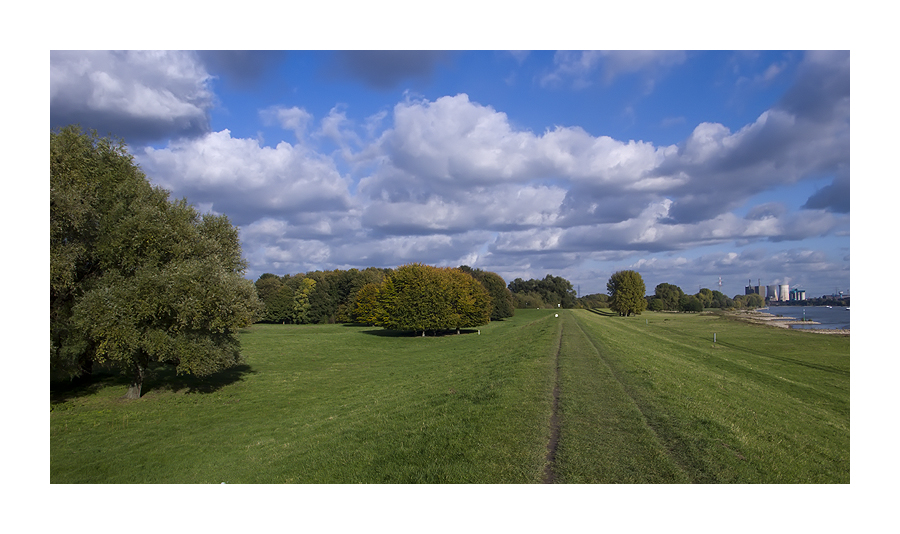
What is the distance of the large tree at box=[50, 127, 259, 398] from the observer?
1970 cm

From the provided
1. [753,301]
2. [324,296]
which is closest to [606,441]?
[324,296]

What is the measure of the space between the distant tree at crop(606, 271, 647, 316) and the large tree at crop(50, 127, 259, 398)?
117 m

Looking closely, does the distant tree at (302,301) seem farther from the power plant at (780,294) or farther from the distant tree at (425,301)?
the power plant at (780,294)

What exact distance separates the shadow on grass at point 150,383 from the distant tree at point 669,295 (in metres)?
169

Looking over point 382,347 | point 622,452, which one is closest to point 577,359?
point 622,452

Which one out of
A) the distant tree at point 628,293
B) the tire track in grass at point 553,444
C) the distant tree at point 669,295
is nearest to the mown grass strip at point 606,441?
the tire track in grass at point 553,444

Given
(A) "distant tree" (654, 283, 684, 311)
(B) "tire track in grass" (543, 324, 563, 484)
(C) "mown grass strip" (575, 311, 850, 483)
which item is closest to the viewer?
(B) "tire track in grass" (543, 324, 563, 484)

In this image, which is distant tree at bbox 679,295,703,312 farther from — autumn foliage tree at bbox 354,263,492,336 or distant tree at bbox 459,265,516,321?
autumn foliage tree at bbox 354,263,492,336

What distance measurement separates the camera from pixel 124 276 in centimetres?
2194

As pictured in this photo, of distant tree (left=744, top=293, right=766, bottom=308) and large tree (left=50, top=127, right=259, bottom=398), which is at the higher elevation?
large tree (left=50, top=127, right=259, bottom=398)

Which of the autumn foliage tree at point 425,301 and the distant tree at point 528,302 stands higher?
the autumn foliage tree at point 425,301

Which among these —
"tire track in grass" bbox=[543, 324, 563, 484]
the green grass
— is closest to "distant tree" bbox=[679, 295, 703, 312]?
the green grass

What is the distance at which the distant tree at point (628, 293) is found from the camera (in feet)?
401

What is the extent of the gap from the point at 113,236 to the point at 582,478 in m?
24.6
